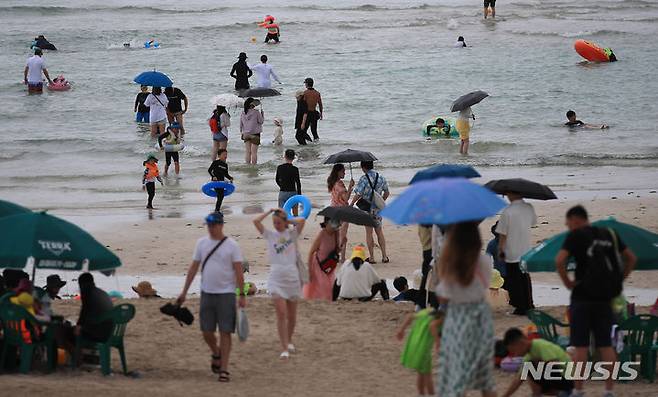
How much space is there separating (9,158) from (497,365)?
19.1 m

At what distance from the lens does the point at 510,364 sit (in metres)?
9.98

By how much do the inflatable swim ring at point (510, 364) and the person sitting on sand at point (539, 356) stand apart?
1.29m

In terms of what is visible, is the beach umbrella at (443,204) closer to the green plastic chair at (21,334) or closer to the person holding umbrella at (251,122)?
the green plastic chair at (21,334)

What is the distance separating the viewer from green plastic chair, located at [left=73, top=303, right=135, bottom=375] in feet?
32.2

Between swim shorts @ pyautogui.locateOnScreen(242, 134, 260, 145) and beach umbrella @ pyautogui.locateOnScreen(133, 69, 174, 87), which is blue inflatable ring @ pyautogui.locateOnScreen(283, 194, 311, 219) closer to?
swim shorts @ pyautogui.locateOnScreen(242, 134, 260, 145)

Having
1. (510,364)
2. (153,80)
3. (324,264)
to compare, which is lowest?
(510,364)

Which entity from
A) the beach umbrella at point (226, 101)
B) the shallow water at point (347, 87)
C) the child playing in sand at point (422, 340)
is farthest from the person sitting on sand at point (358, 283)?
the beach umbrella at point (226, 101)

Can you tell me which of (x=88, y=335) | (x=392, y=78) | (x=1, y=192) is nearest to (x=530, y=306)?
(x=88, y=335)

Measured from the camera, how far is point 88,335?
984cm

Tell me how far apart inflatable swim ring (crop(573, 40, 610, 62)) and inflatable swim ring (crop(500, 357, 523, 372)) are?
1231 inches

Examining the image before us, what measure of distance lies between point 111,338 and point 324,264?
3.56 meters

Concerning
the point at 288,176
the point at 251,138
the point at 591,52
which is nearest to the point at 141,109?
the point at 251,138

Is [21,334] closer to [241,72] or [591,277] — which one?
[591,277]

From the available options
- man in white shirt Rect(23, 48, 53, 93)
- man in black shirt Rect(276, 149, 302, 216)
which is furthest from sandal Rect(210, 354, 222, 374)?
man in white shirt Rect(23, 48, 53, 93)
